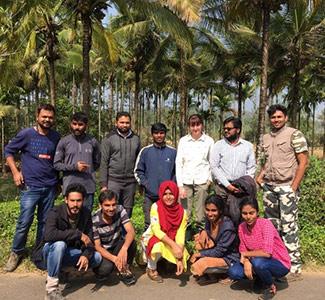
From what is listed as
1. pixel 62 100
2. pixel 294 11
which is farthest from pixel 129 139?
pixel 62 100

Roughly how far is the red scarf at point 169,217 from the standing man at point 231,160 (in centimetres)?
63

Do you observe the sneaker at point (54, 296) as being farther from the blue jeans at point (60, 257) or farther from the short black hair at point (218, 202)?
the short black hair at point (218, 202)

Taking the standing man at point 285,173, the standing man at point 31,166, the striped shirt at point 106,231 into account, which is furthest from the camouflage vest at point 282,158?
the standing man at point 31,166

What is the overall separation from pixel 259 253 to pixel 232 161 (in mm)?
1180

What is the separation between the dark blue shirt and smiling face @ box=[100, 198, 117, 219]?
909mm

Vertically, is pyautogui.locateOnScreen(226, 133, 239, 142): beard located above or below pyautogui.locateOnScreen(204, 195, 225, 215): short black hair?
above

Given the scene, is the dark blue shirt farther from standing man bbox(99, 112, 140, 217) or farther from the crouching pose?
the crouching pose

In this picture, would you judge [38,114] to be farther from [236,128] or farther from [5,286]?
[236,128]

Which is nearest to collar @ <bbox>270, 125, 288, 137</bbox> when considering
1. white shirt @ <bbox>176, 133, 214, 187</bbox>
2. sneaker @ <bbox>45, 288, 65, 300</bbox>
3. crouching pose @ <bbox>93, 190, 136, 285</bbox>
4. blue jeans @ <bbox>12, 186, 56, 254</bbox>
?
white shirt @ <bbox>176, 133, 214, 187</bbox>

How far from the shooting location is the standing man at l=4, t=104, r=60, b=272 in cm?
484

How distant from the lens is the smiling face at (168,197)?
4590mm

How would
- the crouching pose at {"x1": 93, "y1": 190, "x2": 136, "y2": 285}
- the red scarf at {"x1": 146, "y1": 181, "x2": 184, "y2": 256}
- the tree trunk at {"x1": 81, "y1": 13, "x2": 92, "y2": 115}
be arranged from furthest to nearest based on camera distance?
the tree trunk at {"x1": 81, "y1": 13, "x2": 92, "y2": 115} → the red scarf at {"x1": 146, "y1": 181, "x2": 184, "y2": 256} → the crouching pose at {"x1": 93, "y1": 190, "x2": 136, "y2": 285}

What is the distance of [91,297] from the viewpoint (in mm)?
4180

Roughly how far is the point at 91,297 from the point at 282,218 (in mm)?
2303
